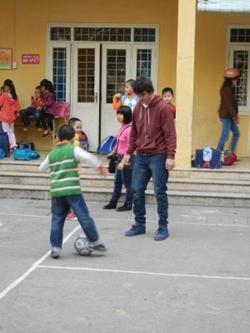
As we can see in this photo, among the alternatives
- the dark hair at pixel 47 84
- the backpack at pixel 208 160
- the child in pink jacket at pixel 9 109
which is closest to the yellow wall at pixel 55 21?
the dark hair at pixel 47 84

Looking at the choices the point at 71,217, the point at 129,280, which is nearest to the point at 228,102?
the point at 71,217

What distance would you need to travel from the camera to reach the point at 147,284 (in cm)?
600

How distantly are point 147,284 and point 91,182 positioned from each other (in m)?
4.85

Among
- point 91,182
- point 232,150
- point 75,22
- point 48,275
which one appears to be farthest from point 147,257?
point 75,22

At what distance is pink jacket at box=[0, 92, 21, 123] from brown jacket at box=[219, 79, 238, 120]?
13.5 feet

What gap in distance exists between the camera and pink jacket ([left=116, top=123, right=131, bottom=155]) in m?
9.27

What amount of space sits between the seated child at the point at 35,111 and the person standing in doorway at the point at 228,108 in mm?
3629

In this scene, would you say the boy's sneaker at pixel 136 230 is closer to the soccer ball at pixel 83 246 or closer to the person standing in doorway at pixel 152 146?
the person standing in doorway at pixel 152 146

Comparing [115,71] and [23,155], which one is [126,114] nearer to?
[23,155]

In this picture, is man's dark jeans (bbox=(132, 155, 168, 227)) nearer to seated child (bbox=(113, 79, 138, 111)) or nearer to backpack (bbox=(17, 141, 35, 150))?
seated child (bbox=(113, 79, 138, 111))

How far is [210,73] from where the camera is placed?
43.3 feet

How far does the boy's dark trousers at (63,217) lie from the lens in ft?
22.3

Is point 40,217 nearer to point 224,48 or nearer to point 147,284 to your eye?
point 147,284

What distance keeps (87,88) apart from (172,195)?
4392 mm
